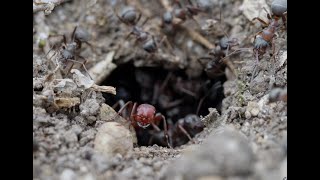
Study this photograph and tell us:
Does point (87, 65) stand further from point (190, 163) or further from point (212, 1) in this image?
point (190, 163)

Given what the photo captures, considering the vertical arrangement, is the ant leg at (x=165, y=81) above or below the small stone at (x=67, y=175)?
above

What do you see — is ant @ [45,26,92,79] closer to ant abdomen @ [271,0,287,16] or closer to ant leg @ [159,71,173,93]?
ant leg @ [159,71,173,93]

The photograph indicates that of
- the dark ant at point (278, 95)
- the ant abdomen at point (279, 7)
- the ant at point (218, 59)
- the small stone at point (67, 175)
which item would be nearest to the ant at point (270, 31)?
the ant abdomen at point (279, 7)

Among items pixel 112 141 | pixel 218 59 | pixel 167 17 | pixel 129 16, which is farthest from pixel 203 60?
pixel 112 141

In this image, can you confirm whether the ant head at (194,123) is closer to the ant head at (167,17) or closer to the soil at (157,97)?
the soil at (157,97)

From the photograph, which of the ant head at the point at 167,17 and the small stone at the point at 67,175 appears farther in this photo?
the ant head at the point at 167,17

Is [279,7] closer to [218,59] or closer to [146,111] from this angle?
[218,59]
